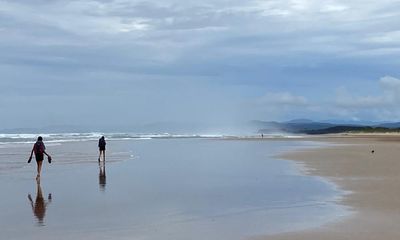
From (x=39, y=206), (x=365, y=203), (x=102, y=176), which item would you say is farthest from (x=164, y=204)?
(x=102, y=176)

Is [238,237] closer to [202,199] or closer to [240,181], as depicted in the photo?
[202,199]

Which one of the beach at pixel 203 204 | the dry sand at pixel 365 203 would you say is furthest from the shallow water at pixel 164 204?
the dry sand at pixel 365 203

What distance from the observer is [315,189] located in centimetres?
1762

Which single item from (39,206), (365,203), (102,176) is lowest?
(365,203)

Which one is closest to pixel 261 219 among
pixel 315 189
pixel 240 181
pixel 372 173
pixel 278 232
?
pixel 278 232

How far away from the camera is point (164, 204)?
1457 centimetres

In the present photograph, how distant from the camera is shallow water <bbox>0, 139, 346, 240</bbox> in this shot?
36.5 feet

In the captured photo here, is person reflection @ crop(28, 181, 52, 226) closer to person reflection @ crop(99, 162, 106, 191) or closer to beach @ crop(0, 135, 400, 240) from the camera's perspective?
beach @ crop(0, 135, 400, 240)

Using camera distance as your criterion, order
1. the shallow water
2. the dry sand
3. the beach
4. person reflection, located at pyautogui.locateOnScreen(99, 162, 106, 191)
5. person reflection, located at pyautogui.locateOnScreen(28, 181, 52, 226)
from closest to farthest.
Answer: the dry sand, the beach, the shallow water, person reflection, located at pyautogui.locateOnScreen(28, 181, 52, 226), person reflection, located at pyautogui.locateOnScreen(99, 162, 106, 191)

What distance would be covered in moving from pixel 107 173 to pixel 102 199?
330 inches

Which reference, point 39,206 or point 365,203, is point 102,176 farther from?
point 365,203

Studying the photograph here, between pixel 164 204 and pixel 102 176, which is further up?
pixel 102 176

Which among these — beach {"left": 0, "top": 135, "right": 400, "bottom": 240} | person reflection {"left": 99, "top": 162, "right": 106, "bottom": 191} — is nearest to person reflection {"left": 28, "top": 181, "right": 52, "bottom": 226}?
beach {"left": 0, "top": 135, "right": 400, "bottom": 240}

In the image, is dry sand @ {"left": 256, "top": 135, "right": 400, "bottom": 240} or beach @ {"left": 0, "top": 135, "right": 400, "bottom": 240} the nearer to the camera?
dry sand @ {"left": 256, "top": 135, "right": 400, "bottom": 240}
